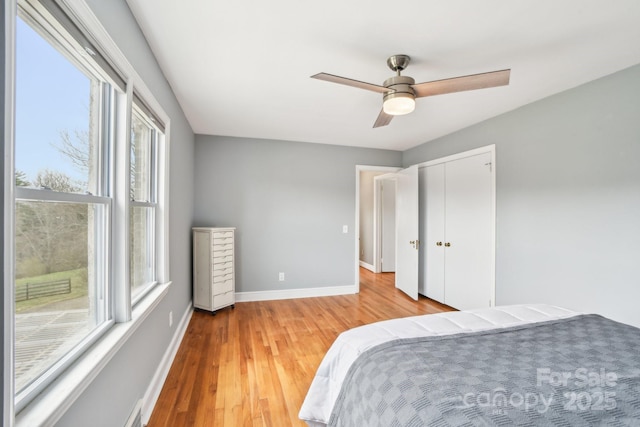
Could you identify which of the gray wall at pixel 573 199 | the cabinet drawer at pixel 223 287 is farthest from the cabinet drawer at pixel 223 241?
the gray wall at pixel 573 199

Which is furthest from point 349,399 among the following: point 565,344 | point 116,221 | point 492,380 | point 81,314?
point 116,221

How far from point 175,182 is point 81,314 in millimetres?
1628


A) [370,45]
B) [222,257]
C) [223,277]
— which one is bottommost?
[223,277]

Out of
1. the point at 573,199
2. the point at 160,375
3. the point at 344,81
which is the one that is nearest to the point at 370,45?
the point at 344,81

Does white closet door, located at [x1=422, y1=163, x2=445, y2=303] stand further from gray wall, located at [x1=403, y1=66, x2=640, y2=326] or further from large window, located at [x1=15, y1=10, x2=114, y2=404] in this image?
large window, located at [x1=15, y1=10, x2=114, y2=404]

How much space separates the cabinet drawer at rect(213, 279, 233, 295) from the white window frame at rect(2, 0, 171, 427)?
132cm

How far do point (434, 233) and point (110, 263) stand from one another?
367 centimetres

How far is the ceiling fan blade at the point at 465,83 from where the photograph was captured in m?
1.60

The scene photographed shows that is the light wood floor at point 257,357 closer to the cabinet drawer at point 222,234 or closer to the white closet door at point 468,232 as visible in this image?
the white closet door at point 468,232

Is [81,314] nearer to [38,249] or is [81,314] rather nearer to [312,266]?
[38,249]

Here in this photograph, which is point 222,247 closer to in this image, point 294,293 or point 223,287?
point 223,287

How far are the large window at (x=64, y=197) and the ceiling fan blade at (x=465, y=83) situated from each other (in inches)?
69.6

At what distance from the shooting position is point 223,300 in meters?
3.37

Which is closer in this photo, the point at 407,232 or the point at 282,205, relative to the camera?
the point at 282,205
